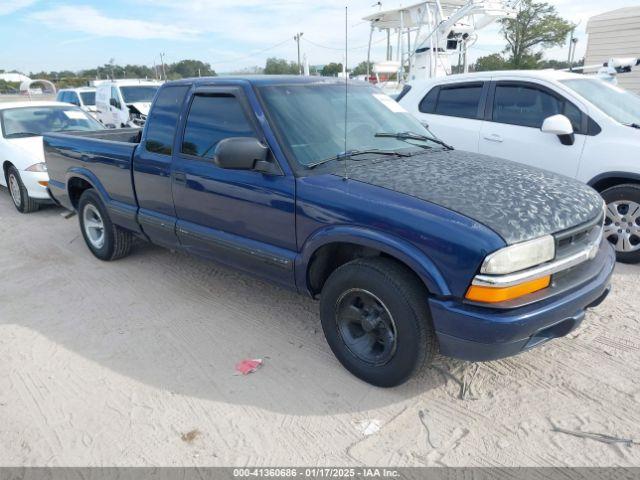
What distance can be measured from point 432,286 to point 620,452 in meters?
1.25

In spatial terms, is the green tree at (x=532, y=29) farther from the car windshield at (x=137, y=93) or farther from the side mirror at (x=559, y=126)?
the side mirror at (x=559, y=126)

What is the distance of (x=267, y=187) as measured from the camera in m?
3.23

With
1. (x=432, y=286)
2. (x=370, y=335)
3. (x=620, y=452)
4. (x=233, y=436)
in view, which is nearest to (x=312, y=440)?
(x=233, y=436)

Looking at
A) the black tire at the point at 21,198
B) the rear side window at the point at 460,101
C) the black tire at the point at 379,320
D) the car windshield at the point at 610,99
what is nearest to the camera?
the black tire at the point at 379,320

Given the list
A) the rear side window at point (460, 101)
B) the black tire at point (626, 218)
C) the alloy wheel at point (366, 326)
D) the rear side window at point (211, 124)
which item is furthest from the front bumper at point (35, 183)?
the black tire at point (626, 218)

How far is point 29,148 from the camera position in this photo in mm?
7215

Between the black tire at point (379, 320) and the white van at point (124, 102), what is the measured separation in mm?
11894

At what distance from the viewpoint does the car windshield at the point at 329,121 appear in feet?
10.8

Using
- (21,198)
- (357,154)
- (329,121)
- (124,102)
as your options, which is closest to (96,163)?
(329,121)

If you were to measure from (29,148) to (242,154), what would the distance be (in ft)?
18.8

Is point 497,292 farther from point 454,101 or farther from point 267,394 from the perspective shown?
point 454,101

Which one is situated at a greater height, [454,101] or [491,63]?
[491,63]

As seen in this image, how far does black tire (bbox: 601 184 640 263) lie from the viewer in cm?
466

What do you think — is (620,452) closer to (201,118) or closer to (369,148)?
(369,148)
